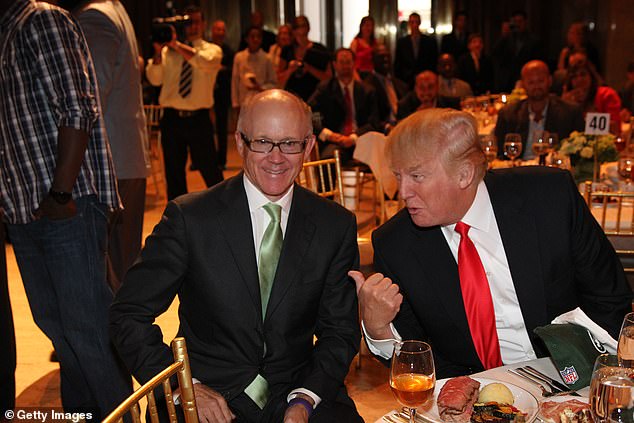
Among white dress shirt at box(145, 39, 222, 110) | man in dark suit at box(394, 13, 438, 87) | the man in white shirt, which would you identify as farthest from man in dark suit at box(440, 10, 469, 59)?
white dress shirt at box(145, 39, 222, 110)

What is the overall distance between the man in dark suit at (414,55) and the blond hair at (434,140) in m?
9.99

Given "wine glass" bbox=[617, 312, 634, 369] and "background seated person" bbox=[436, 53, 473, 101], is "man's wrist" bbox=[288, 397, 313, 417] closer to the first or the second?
"wine glass" bbox=[617, 312, 634, 369]

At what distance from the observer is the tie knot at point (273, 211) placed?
7.29 feet

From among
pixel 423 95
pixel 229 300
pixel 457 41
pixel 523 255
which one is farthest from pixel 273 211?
pixel 457 41

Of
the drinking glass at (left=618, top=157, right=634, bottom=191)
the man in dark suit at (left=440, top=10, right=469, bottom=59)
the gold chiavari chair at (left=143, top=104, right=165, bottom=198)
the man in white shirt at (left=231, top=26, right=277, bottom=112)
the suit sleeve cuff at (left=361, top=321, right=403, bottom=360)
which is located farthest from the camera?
the man in dark suit at (left=440, top=10, right=469, bottom=59)

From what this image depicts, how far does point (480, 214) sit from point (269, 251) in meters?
0.60

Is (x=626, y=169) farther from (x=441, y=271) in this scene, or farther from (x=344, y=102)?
(x=344, y=102)

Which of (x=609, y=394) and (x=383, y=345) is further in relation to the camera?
(x=383, y=345)

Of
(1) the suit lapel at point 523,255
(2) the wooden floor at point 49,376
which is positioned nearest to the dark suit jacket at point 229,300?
(1) the suit lapel at point 523,255

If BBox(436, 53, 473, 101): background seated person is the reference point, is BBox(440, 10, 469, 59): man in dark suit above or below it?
above

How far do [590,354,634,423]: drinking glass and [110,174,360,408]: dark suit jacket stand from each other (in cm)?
87

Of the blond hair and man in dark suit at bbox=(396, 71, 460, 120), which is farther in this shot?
man in dark suit at bbox=(396, 71, 460, 120)

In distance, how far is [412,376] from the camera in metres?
1.59

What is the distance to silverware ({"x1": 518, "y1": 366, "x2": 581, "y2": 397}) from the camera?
5.77ft
